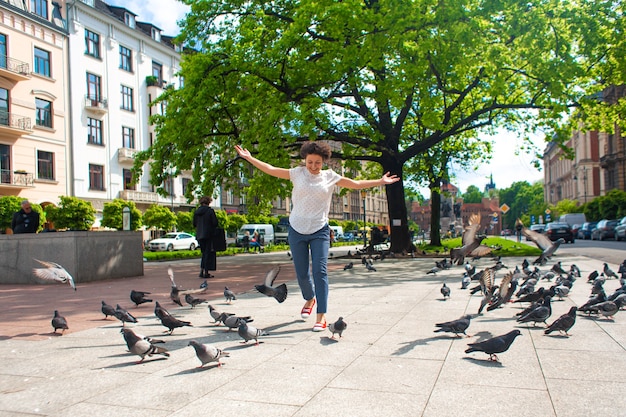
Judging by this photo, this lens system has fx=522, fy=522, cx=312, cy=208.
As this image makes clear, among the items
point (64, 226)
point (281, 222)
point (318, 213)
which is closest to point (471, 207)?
point (281, 222)

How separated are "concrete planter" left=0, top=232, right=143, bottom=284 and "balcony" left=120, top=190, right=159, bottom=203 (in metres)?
30.8

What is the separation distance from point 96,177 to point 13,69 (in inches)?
413

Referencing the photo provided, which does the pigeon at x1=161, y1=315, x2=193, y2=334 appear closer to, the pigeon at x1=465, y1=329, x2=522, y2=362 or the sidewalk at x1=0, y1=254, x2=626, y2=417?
the sidewalk at x1=0, y1=254, x2=626, y2=417

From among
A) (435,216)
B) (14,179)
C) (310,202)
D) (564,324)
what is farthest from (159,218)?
(564,324)

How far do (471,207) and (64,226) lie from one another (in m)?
142

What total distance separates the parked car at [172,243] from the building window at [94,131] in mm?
10109

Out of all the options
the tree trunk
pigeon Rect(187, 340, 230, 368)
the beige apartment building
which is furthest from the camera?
the beige apartment building

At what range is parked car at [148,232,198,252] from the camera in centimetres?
3744

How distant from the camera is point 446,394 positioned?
135 inches

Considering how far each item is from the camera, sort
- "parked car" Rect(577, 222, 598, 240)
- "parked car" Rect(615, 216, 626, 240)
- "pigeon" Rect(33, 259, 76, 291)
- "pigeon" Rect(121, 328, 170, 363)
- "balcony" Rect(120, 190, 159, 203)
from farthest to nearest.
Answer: "parked car" Rect(577, 222, 598, 240) → "balcony" Rect(120, 190, 159, 203) → "parked car" Rect(615, 216, 626, 240) → "pigeon" Rect(33, 259, 76, 291) → "pigeon" Rect(121, 328, 170, 363)

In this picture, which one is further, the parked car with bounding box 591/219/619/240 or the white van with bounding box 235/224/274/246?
the white van with bounding box 235/224/274/246

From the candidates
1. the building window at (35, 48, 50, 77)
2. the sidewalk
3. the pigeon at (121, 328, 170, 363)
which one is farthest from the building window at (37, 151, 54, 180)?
the pigeon at (121, 328, 170, 363)

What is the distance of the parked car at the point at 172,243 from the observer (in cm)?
3744

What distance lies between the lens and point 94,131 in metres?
41.8
